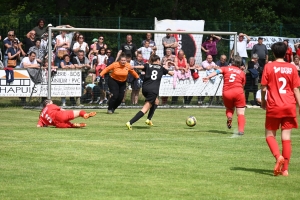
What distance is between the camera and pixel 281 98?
9.79 m

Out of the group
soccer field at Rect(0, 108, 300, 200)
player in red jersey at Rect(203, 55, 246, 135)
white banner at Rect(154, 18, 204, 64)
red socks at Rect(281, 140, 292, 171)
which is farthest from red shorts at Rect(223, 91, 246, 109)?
white banner at Rect(154, 18, 204, 64)

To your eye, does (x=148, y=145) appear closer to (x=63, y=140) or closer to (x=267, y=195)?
(x=63, y=140)

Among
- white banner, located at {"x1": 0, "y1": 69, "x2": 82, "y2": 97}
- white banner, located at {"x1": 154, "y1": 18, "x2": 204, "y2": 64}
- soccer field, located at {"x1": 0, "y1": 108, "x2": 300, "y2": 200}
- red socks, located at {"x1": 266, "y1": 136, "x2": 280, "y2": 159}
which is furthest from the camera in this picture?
white banner, located at {"x1": 154, "y1": 18, "x2": 204, "y2": 64}

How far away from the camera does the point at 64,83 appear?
22578 millimetres

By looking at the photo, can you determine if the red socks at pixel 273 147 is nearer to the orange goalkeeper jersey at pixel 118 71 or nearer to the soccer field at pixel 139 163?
the soccer field at pixel 139 163

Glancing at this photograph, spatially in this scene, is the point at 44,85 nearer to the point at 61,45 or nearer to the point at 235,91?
the point at 61,45

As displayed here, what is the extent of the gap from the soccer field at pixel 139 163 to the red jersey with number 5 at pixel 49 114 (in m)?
0.33

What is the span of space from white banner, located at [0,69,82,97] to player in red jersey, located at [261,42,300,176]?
13.3 m

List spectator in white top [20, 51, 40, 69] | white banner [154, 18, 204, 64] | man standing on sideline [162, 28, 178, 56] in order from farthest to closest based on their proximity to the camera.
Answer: white banner [154, 18, 204, 64], man standing on sideline [162, 28, 178, 56], spectator in white top [20, 51, 40, 69]

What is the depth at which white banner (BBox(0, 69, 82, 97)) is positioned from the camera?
22.0 m

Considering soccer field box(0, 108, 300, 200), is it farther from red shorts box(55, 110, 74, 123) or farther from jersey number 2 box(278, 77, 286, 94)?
jersey number 2 box(278, 77, 286, 94)

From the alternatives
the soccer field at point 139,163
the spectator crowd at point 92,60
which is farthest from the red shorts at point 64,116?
the spectator crowd at point 92,60

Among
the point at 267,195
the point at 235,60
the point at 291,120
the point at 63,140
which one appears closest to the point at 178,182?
the point at 267,195

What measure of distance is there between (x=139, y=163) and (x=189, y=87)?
13.4 meters
